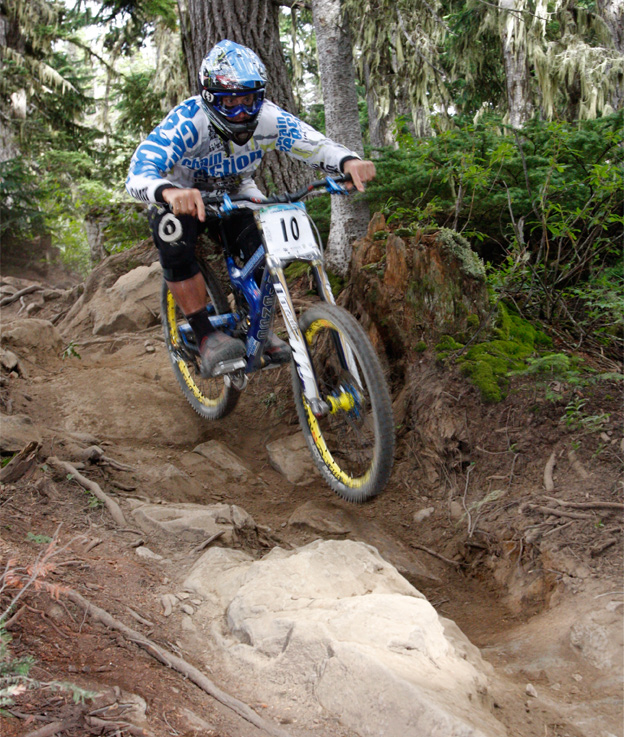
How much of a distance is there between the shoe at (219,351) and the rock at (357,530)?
43.0 inches

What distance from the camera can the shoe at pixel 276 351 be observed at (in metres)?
4.15

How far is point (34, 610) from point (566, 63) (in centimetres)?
1266

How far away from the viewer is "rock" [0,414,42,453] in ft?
13.3

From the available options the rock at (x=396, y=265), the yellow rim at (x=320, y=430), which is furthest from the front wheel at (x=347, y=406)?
the rock at (x=396, y=265)

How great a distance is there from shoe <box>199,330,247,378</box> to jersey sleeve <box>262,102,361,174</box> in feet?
4.15

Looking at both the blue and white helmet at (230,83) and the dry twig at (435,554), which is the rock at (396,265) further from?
the dry twig at (435,554)

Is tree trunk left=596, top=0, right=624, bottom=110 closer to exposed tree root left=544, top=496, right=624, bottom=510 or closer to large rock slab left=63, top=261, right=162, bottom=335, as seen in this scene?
large rock slab left=63, top=261, right=162, bottom=335

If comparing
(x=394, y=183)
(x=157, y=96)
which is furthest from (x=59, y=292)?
(x=394, y=183)

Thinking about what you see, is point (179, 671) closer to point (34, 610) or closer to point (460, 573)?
point (34, 610)

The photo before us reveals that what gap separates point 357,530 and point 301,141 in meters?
2.52

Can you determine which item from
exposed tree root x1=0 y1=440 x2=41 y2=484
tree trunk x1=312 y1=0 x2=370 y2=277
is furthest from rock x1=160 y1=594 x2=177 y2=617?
tree trunk x1=312 y1=0 x2=370 y2=277

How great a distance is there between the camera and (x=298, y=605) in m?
2.70

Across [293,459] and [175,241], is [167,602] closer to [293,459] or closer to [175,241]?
[293,459]

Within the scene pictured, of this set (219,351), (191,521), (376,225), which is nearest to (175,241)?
(219,351)
